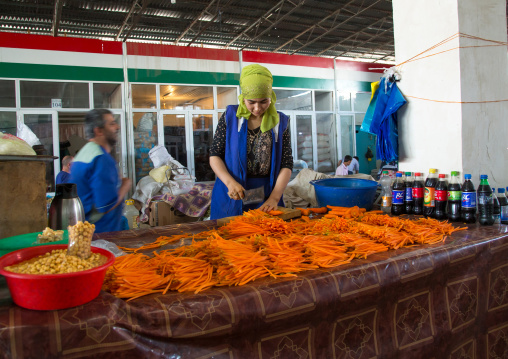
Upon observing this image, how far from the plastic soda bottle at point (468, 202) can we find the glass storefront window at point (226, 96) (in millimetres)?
8229

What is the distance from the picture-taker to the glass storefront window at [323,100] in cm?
1145

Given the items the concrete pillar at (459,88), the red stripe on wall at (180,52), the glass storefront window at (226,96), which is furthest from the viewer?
the glass storefront window at (226,96)

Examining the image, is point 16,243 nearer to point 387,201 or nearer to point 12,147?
point 12,147

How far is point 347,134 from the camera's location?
11.9 m

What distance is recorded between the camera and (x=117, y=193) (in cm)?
258

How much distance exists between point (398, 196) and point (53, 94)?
8367 millimetres

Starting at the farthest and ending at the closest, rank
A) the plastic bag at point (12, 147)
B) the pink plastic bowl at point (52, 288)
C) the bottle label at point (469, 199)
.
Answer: the bottle label at point (469, 199) → the plastic bag at point (12, 147) → the pink plastic bowl at point (52, 288)

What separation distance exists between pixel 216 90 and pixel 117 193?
7.62m

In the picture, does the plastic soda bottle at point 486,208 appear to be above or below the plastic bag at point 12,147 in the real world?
below

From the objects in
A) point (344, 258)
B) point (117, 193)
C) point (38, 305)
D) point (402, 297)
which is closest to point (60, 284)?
point (38, 305)

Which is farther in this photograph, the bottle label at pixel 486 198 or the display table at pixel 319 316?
the bottle label at pixel 486 198

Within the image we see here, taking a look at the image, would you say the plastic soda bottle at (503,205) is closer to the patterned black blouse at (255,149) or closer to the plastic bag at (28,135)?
the patterned black blouse at (255,149)

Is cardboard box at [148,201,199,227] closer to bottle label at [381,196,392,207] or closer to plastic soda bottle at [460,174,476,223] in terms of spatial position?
bottle label at [381,196,392,207]

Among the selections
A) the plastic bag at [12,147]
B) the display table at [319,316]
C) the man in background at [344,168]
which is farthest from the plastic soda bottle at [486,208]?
the man in background at [344,168]
